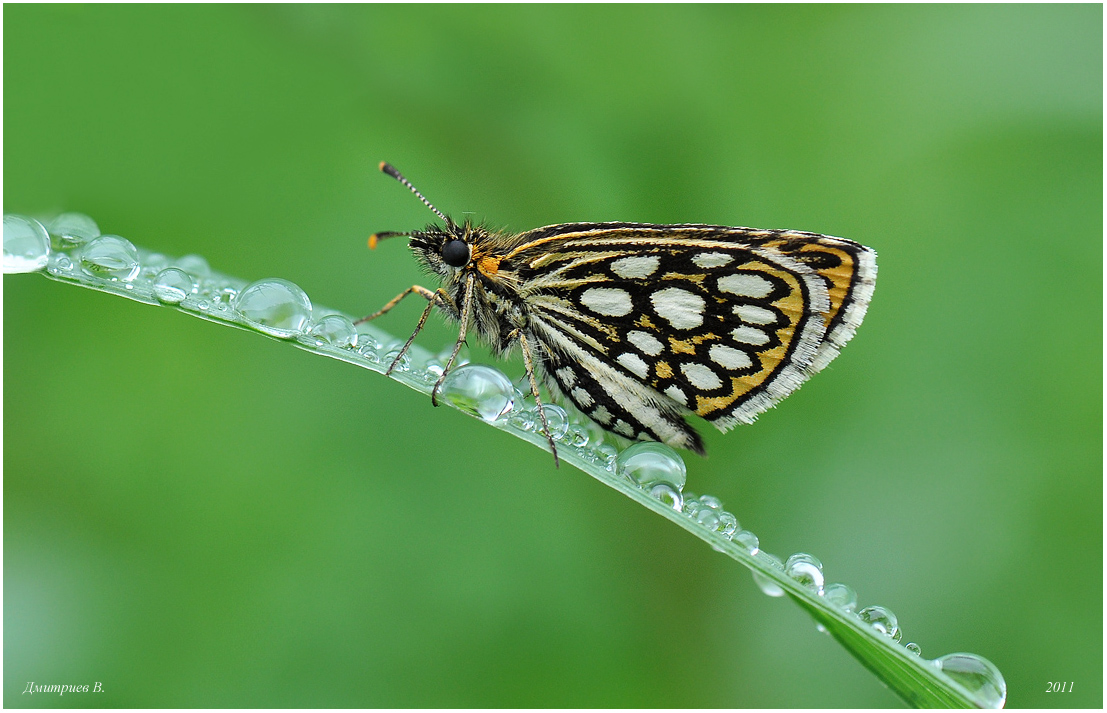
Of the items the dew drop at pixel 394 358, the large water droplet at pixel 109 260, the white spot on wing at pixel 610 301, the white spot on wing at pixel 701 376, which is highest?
the white spot on wing at pixel 610 301

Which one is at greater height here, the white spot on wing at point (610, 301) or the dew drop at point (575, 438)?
the white spot on wing at point (610, 301)

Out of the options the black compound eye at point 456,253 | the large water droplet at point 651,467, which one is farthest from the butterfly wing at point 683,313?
the large water droplet at point 651,467

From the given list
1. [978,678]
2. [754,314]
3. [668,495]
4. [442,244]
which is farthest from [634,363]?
[978,678]

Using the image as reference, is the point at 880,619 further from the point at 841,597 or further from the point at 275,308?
the point at 275,308

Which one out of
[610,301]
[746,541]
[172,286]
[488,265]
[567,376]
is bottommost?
[172,286]

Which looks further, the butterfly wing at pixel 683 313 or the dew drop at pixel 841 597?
the butterfly wing at pixel 683 313

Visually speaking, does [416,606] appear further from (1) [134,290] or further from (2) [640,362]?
(1) [134,290]

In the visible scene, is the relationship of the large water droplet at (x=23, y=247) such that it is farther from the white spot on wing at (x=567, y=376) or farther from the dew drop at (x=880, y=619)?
the dew drop at (x=880, y=619)

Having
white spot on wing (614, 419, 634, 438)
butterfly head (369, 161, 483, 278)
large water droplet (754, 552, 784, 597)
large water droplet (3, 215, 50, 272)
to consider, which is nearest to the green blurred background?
white spot on wing (614, 419, 634, 438)
